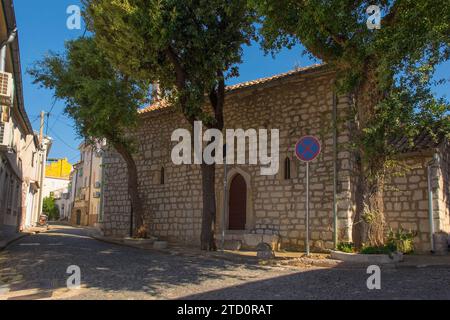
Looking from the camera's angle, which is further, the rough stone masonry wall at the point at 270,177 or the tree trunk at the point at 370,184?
the rough stone masonry wall at the point at 270,177

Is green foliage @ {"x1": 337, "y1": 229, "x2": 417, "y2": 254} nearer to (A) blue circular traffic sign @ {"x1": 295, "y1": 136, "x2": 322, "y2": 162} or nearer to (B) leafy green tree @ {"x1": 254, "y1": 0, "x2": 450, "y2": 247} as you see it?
(B) leafy green tree @ {"x1": 254, "y1": 0, "x2": 450, "y2": 247}

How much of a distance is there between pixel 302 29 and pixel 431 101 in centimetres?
288

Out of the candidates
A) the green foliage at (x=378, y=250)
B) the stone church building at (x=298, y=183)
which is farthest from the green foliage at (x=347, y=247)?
the stone church building at (x=298, y=183)

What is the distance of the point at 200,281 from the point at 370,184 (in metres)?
4.29

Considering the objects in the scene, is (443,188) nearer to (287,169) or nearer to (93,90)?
(287,169)

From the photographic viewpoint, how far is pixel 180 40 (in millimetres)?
10531

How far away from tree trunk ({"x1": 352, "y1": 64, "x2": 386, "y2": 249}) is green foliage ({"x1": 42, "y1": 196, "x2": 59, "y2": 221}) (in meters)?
54.2

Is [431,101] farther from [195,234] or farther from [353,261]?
[195,234]

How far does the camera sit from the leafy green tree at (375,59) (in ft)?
24.5

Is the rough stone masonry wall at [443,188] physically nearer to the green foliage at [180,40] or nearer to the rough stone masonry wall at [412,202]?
the rough stone masonry wall at [412,202]

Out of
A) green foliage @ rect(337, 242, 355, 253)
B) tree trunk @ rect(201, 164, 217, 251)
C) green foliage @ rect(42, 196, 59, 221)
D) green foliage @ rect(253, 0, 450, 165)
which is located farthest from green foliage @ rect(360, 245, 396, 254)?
green foliage @ rect(42, 196, 59, 221)

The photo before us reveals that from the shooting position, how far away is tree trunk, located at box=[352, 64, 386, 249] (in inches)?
338

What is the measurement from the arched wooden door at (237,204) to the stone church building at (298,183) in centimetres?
3

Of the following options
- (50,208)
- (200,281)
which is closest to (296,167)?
(200,281)
